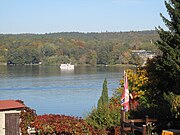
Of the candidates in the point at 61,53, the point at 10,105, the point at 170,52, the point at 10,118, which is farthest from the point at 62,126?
the point at 61,53

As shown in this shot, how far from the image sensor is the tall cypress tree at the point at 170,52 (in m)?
11.6

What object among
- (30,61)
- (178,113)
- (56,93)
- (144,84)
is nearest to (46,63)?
(30,61)

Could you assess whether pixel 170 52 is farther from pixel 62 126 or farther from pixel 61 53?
pixel 61 53

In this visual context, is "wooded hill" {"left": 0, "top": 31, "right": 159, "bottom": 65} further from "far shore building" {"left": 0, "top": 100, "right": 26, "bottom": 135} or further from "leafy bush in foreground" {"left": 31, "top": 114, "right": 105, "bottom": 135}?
"leafy bush in foreground" {"left": 31, "top": 114, "right": 105, "bottom": 135}

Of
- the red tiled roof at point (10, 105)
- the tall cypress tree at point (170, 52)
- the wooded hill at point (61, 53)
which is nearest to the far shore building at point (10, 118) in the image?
the red tiled roof at point (10, 105)

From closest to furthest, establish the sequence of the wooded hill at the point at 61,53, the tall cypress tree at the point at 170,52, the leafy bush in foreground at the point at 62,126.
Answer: the leafy bush in foreground at the point at 62,126 → the tall cypress tree at the point at 170,52 → the wooded hill at the point at 61,53

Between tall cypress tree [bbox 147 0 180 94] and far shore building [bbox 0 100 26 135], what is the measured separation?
4401 millimetres

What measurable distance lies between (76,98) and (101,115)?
2519cm

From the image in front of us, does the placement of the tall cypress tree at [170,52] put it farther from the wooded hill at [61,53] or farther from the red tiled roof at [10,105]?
the wooded hill at [61,53]

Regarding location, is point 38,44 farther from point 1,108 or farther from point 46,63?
point 1,108

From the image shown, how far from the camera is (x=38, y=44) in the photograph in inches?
3733

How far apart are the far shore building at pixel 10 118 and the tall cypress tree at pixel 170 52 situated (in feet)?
14.4

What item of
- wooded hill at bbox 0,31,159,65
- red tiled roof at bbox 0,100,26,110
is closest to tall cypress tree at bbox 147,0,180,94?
red tiled roof at bbox 0,100,26,110

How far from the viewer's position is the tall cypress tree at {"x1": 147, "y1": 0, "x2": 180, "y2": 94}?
1163 centimetres
